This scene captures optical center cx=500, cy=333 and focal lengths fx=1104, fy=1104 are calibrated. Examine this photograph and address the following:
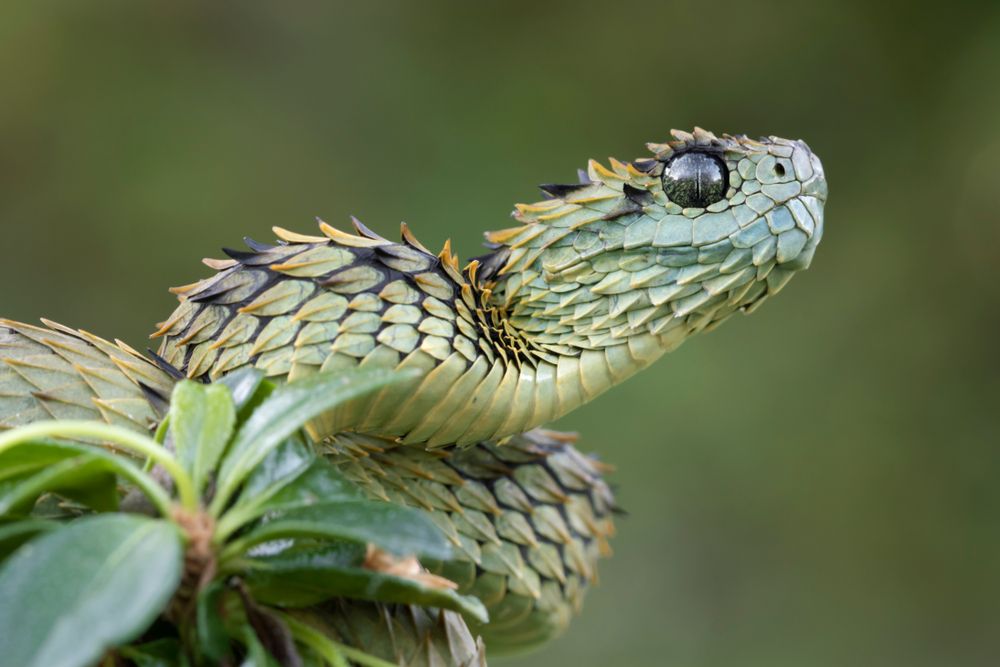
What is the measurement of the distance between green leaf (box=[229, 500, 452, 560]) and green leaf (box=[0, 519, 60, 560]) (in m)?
0.08

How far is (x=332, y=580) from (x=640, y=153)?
2291mm

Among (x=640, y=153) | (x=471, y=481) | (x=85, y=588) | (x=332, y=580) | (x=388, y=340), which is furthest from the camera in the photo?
(x=640, y=153)

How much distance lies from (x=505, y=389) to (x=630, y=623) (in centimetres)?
183

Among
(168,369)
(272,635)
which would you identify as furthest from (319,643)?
(168,369)

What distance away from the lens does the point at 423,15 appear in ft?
9.11

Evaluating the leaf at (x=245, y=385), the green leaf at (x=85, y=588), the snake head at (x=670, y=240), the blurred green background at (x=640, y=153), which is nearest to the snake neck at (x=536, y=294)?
the snake head at (x=670, y=240)

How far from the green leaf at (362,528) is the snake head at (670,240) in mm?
283

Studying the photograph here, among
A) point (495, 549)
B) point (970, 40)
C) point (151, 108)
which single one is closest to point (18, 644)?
point (495, 549)

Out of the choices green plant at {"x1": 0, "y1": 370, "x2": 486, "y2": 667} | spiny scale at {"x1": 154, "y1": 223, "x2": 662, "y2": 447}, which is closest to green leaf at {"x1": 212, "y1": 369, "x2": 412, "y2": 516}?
green plant at {"x1": 0, "y1": 370, "x2": 486, "y2": 667}

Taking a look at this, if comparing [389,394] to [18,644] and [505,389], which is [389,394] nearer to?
[505,389]

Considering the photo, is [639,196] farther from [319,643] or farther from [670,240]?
[319,643]

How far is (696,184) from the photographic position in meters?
0.69

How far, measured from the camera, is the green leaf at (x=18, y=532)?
0.45 meters

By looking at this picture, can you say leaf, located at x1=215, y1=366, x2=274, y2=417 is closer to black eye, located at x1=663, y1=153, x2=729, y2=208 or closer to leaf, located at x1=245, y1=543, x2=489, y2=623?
leaf, located at x1=245, y1=543, x2=489, y2=623
